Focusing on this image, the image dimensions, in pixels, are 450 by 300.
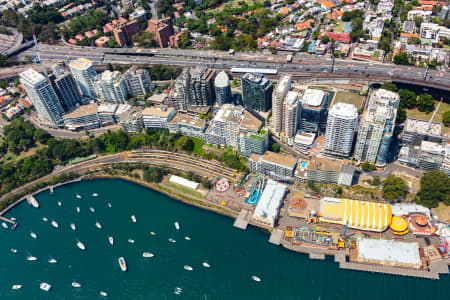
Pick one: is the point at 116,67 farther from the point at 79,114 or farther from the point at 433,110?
the point at 433,110

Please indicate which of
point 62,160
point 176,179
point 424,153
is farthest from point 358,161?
point 62,160

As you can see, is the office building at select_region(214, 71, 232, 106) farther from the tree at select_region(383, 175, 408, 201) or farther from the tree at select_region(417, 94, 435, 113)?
the tree at select_region(417, 94, 435, 113)

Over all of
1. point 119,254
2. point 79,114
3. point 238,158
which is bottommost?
point 119,254

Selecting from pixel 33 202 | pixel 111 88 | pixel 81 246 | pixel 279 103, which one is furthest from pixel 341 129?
pixel 33 202

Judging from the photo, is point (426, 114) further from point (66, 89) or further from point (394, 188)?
point (66, 89)

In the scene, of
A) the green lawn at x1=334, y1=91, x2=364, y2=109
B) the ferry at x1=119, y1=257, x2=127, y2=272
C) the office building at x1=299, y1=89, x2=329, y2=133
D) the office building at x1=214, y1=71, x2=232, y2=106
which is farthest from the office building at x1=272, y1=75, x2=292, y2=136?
the ferry at x1=119, y1=257, x2=127, y2=272

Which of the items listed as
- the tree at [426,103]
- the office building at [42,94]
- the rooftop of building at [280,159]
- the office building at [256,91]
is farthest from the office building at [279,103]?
the office building at [42,94]
